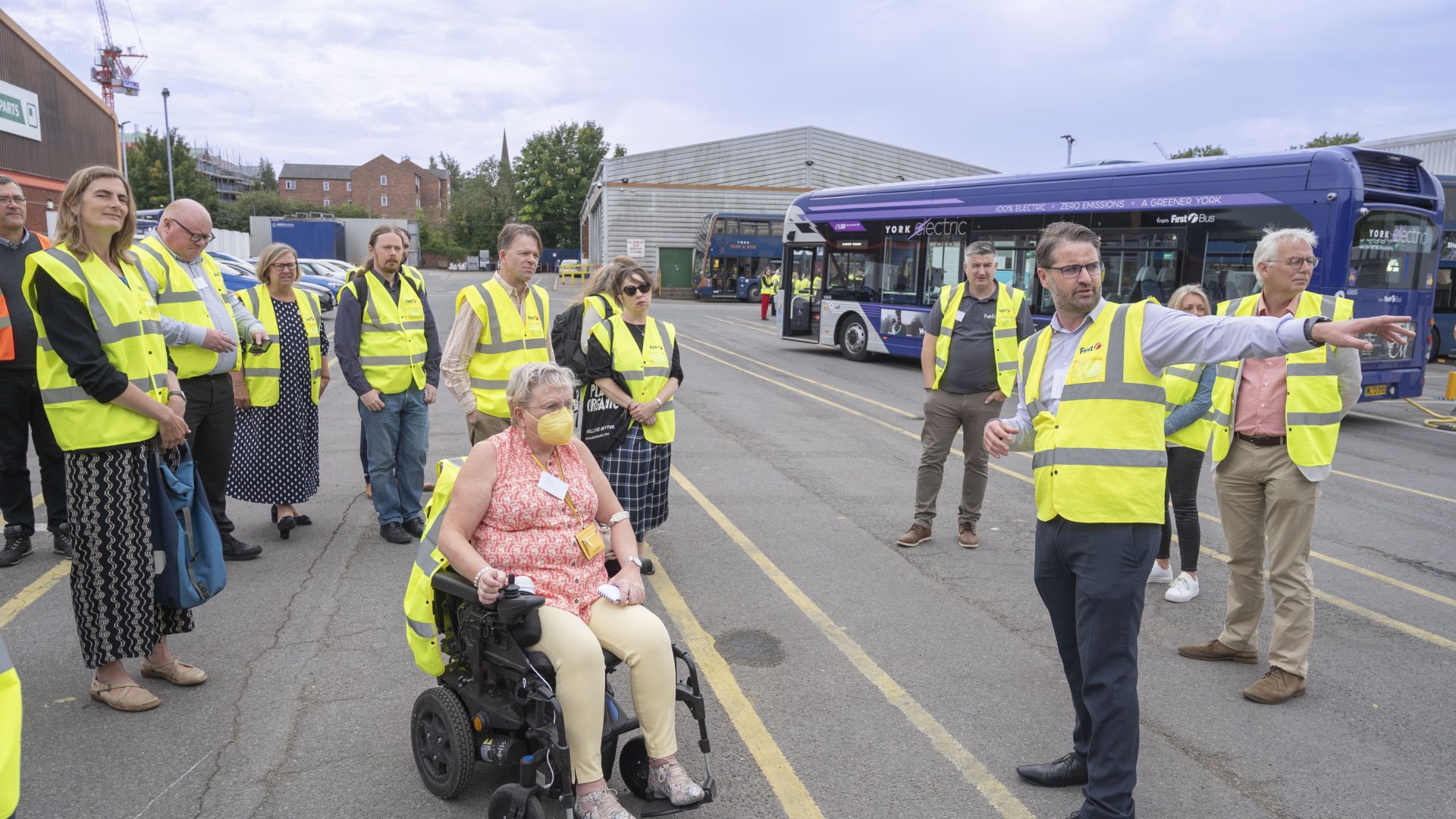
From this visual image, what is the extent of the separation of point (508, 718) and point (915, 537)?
3751mm

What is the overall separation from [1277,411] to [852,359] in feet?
48.0

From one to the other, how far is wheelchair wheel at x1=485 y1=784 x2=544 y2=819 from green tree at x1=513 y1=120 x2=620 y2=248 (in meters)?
76.9

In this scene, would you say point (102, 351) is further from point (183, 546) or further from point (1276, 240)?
point (1276, 240)

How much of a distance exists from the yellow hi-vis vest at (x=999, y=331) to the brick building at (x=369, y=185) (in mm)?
115519

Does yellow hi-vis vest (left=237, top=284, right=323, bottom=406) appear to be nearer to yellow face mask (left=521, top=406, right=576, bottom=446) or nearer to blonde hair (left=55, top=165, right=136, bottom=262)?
blonde hair (left=55, top=165, right=136, bottom=262)

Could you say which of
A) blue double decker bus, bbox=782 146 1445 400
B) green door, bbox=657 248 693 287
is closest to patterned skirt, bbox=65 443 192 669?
blue double decker bus, bbox=782 146 1445 400

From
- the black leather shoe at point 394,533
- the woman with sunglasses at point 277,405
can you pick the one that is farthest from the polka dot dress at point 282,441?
the black leather shoe at point 394,533

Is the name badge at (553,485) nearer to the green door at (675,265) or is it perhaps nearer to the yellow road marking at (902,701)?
the yellow road marking at (902,701)

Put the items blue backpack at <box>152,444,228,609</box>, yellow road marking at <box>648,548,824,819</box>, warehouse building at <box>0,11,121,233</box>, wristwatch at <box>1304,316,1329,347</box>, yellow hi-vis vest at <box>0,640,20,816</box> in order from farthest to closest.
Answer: warehouse building at <box>0,11,121,233</box>
blue backpack at <box>152,444,228,609</box>
yellow road marking at <box>648,548,824,819</box>
wristwatch at <box>1304,316,1329,347</box>
yellow hi-vis vest at <box>0,640,20,816</box>

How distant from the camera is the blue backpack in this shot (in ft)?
12.5

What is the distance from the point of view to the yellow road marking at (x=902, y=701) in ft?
10.6

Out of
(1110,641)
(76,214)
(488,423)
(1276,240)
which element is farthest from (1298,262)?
(76,214)

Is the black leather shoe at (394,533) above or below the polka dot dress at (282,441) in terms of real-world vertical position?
below

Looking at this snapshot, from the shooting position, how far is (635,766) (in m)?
3.06
